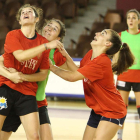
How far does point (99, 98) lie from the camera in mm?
3299

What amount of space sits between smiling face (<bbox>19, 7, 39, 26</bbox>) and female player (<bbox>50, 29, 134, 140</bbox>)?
580mm

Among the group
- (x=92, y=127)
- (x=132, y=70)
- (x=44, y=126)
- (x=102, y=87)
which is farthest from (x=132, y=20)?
(x=44, y=126)

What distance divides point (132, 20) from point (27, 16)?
2180 millimetres

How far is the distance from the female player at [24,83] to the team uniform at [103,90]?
1.28ft

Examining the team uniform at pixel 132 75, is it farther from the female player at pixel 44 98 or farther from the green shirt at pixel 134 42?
the female player at pixel 44 98

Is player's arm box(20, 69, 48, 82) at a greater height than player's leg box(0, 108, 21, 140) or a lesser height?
greater

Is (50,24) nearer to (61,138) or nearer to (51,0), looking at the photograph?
(61,138)

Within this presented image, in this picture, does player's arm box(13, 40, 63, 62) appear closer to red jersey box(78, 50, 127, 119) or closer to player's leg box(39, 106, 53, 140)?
red jersey box(78, 50, 127, 119)

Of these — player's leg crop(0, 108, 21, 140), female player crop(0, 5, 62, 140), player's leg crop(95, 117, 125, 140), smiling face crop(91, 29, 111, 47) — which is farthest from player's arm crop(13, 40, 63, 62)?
player's leg crop(95, 117, 125, 140)

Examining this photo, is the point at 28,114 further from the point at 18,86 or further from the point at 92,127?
the point at 92,127

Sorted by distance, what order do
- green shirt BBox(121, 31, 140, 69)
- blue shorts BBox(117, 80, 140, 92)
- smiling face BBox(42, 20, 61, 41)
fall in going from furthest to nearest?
green shirt BBox(121, 31, 140, 69), blue shorts BBox(117, 80, 140, 92), smiling face BBox(42, 20, 61, 41)

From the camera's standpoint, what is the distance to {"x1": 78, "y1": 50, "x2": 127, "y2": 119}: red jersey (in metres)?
3.21

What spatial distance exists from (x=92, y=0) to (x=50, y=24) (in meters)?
7.45

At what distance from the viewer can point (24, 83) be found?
3217 millimetres
